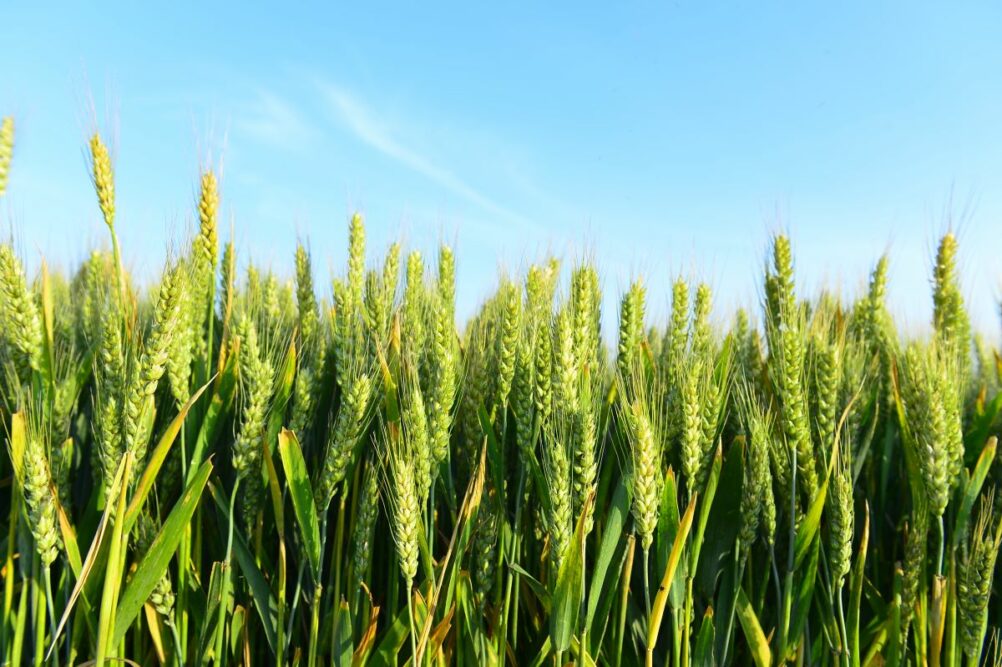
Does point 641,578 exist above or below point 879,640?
above

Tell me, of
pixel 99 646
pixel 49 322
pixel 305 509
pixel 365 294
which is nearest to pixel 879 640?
pixel 305 509

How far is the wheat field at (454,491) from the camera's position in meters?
1.62

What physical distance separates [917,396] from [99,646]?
2082 mm

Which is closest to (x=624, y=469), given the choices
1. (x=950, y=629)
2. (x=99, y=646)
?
(x=950, y=629)

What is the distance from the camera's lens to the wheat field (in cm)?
162

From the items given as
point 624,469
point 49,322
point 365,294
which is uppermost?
point 365,294

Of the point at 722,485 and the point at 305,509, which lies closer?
the point at 305,509

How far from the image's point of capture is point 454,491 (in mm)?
1881

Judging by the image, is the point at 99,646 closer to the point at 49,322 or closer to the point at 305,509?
the point at 305,509

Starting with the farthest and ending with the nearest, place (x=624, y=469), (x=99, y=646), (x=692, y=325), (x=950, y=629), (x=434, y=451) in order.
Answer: (x=692, y=325)
(x=950, y=629)
(x=624, y=469)
(x=434, y=451)
(x=99, y=646)

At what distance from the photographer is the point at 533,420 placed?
1.81 meters

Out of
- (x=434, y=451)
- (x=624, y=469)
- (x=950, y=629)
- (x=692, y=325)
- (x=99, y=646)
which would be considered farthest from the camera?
(x=692, y=325)

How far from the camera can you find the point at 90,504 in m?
1.83

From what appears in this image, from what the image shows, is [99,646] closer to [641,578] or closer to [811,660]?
[641,578]
